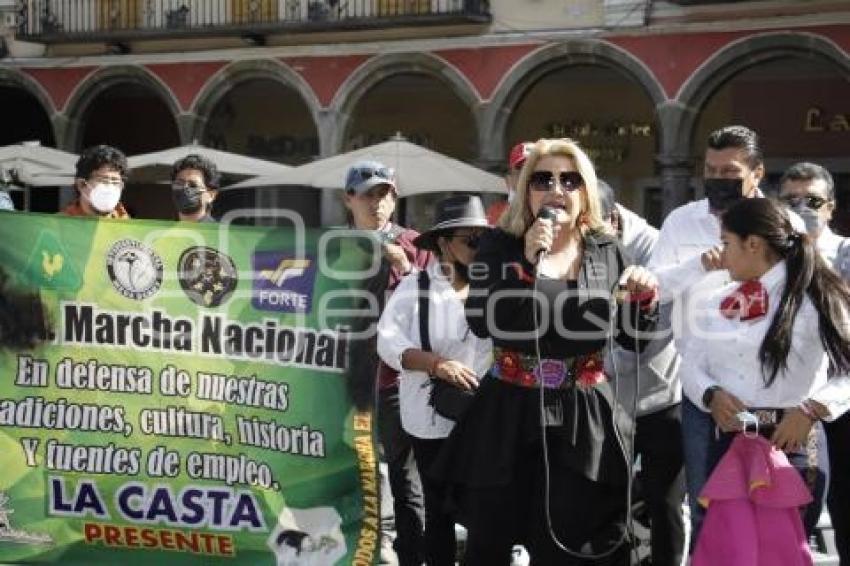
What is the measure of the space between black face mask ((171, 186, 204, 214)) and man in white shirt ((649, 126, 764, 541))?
248cm

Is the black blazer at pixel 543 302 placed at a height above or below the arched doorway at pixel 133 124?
above

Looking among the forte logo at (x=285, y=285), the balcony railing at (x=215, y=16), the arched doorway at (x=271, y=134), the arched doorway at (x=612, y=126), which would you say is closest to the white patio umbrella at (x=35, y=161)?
the balcony railing at (x=215, y=16)

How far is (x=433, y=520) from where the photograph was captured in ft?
19.8

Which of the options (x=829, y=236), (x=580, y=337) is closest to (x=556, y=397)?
(x=580, y=337)

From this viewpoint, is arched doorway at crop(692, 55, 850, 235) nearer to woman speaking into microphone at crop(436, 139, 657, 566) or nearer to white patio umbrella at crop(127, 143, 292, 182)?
white patio umbrella at crop(127, 143, 292, 182)

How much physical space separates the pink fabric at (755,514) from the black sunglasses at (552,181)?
41.7 inches

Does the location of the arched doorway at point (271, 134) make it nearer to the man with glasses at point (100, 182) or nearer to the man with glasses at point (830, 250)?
the man with glasses at point (100, 182)

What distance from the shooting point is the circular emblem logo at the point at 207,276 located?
6.05 m

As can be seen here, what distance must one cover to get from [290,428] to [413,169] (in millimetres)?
11029

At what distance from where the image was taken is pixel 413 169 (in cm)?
1677

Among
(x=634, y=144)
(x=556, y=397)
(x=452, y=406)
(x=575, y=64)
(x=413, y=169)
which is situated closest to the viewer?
(x=556, y=397)

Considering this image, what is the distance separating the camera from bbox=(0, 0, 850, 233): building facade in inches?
810

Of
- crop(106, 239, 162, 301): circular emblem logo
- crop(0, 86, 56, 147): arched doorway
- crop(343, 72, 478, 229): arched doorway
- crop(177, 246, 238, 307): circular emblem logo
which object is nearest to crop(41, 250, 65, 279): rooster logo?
crop(106, 239, 162, 301): circular emblem logo

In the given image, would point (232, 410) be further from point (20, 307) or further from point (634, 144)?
point (634, 144)
